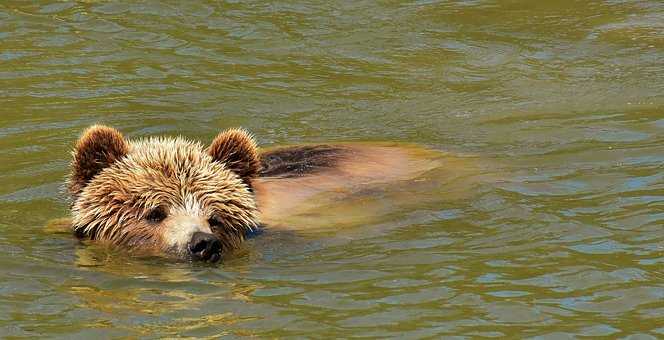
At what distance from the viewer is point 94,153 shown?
10109 mm

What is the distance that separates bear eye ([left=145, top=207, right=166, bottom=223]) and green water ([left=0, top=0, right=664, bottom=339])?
14.0 inches

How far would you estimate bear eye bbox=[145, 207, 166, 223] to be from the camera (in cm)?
984

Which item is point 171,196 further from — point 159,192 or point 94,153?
point 94,153

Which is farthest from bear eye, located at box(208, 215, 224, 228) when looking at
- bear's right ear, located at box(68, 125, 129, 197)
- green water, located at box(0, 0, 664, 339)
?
bear's right ear, located at box(68, 125, 129, 197)

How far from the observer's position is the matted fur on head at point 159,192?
9820 mm

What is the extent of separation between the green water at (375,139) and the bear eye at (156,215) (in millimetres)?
355

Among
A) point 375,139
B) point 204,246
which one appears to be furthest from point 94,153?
point 375,139

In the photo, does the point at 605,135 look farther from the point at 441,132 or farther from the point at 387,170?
the point at 387,170

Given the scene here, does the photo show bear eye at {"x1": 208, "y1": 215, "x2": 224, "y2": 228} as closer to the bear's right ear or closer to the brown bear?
the brown bear

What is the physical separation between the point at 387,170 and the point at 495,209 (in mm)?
1203

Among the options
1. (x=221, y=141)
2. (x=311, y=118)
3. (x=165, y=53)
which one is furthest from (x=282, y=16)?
(x=221, y=141)

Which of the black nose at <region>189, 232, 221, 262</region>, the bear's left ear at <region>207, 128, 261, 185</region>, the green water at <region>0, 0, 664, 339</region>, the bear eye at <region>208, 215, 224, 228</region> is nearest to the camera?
the green water at <region>0, 0, 664, 339</region>

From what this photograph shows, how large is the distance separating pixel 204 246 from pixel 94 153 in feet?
4.40

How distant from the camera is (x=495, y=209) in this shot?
35.3 ft
